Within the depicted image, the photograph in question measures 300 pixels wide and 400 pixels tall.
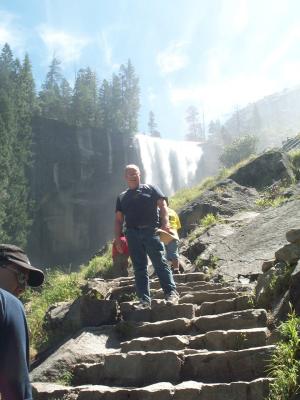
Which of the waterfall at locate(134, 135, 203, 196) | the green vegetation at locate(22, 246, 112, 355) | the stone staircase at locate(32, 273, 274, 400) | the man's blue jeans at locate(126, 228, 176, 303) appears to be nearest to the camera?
the stone staircase at locate(32, 273, 274, 400)

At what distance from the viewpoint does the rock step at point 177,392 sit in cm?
→ 402

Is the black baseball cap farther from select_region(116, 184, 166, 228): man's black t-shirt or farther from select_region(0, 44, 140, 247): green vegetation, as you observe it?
select_region(0, 44, 140, 247): green vegetation

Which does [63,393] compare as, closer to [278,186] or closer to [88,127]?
[278,186]

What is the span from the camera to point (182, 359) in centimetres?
487

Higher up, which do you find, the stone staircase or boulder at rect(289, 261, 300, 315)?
boulder at rect(289, 261, 300, 315)

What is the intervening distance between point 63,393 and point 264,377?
198 centimetres

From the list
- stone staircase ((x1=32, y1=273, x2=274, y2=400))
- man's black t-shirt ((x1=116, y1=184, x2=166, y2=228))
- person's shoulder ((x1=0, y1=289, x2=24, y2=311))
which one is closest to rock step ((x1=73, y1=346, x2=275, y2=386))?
stone staircase ((x1=32, y1=273, x2=274, y2=400))

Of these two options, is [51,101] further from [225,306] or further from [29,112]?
[225,306]

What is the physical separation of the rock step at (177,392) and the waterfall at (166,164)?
144 ft

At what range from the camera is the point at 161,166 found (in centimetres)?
5144

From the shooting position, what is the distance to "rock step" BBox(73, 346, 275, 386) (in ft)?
14.7

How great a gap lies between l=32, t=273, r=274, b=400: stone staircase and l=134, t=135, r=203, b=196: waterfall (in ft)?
139

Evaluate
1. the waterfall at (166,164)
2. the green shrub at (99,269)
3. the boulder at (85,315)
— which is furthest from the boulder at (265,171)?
the waterfall at (166,164)

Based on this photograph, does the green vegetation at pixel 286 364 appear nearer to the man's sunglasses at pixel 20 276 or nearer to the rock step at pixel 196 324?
the rock step at pixel 196 324
